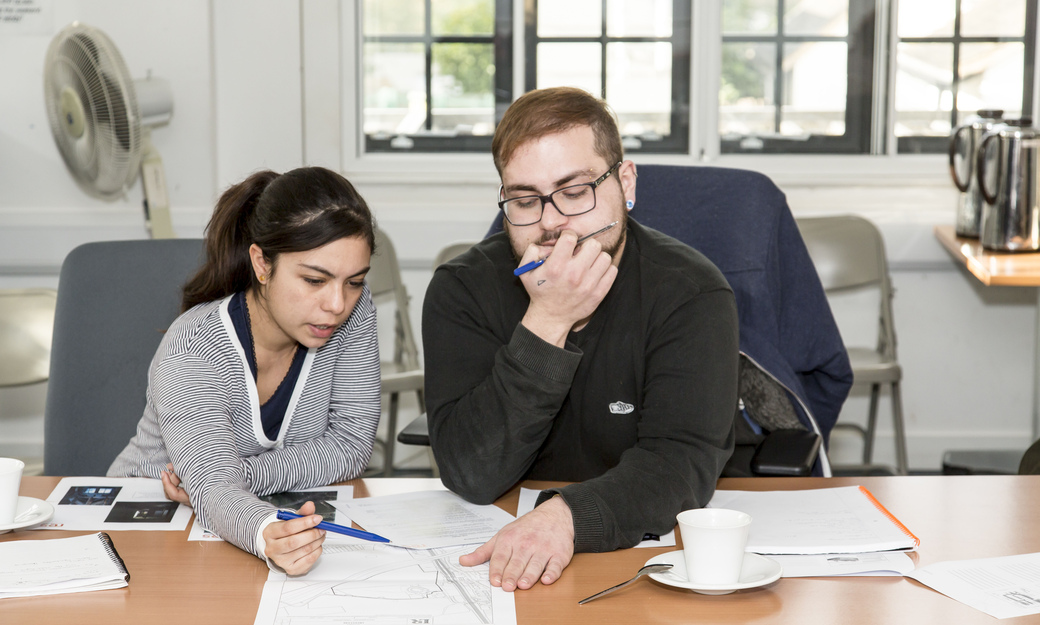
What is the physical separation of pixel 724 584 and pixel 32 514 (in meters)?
0.84

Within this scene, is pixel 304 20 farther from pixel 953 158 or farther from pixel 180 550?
pixel 180 550

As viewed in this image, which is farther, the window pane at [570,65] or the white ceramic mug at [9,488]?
the window pane at [570,65]

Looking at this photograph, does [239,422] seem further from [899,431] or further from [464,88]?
[899,431]

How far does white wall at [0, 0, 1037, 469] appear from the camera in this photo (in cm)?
308

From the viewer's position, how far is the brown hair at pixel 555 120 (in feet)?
4.46

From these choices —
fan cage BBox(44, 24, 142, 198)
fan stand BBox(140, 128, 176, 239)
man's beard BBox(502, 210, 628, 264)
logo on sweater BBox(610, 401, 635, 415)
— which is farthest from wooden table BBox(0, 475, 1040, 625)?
fan stand BBox(140, 128, 176, 239)

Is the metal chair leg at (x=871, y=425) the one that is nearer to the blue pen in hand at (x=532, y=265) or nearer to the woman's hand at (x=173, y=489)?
the blue pen in hand at (x=532, y=265)

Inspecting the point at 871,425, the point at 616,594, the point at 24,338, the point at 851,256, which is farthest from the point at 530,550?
the point at 871,425

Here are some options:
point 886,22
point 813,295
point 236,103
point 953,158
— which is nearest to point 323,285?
point 813,295

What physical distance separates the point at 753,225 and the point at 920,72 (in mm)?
1908

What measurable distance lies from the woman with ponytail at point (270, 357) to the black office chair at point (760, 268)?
0.19 metres

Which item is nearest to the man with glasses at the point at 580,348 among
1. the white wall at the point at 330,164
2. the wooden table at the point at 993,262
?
the wooden table at the point at 993,262

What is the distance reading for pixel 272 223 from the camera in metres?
1.46

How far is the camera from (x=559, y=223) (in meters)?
1.37
